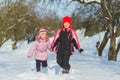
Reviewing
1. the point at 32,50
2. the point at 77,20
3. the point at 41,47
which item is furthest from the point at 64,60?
the point at 77,20

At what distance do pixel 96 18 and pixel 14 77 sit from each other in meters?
12.8

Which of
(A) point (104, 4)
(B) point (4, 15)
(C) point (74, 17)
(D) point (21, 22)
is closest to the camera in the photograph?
(A) point (104, 4)

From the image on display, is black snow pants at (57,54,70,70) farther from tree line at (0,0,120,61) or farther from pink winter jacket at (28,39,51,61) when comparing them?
tree line at (0,0,120,61)

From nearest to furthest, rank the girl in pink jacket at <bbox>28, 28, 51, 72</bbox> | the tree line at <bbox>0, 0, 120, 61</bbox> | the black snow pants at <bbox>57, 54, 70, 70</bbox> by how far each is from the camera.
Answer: the black snow pants at <bbox>57, 54, 70, 70</bbox> < the girl in pink jacket at <bbox>28, 28, 51, 72</bbox> < the tree line at <bbox>0, 0, 120, 61</bbox>

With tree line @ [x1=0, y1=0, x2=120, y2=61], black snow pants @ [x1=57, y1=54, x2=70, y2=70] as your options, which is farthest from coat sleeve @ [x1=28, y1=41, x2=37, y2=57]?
tree line @ [x1=0, y1=0, x2=120, y2=61]

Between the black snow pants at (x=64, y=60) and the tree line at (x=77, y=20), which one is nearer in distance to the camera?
the black snow pants at (x=64, y=60)

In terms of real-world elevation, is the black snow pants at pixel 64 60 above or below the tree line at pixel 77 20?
below

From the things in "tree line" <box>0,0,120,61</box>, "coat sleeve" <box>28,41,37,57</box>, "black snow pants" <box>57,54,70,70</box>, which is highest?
"tree line" <box>0,0,120,61</box>

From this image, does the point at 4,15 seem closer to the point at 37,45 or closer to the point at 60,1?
the point at 60,1

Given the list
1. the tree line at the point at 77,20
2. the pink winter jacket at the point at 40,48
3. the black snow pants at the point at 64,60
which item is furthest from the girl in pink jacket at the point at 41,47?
the tree line at the point at 77,20

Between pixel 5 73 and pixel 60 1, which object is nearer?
pixel 5 73

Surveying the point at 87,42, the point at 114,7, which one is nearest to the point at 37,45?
the point at 114,7

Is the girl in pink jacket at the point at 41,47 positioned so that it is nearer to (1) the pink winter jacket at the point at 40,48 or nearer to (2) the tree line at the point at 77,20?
(1) the pink winter jacket at the point at 40,48

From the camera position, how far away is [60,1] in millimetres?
17859
